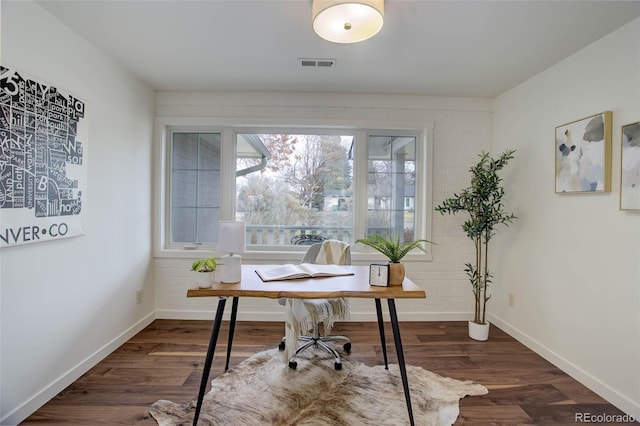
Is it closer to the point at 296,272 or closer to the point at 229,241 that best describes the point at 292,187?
the point at 296,272

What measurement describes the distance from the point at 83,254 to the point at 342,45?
241 centimetres

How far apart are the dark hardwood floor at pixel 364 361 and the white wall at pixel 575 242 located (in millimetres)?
207

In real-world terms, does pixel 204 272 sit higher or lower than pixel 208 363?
higher

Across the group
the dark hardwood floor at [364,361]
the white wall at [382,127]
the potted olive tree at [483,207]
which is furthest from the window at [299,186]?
the dark hardwood floor at [364,361]

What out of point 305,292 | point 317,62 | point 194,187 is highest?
point 317,62

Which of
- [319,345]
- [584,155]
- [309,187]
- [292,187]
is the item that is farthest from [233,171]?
[584,155]

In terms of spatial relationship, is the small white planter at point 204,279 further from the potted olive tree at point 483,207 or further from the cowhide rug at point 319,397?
the potted olive tree at point 483,207

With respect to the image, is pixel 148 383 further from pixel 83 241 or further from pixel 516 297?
pixel 516 297

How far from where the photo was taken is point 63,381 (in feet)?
6.40

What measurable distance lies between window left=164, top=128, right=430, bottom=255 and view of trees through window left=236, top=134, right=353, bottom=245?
0.01 meters

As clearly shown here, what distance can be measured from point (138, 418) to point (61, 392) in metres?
0.67

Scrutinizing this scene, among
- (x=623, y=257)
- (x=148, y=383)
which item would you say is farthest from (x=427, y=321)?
(x=148, y=383)

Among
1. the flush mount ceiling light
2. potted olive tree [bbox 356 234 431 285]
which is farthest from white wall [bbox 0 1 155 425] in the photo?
potted olive tree [bbox 356 234 431 285]

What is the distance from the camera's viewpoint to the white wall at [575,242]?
1.86 meters
